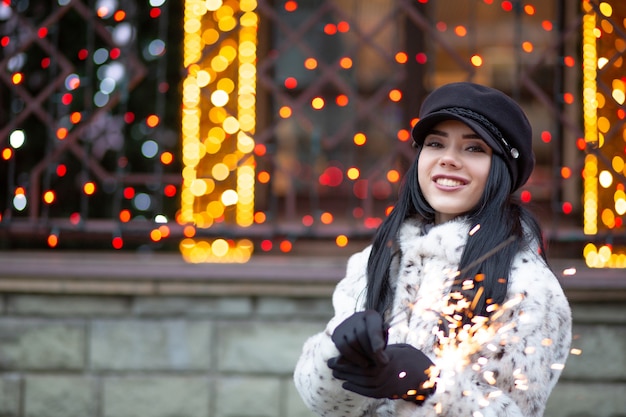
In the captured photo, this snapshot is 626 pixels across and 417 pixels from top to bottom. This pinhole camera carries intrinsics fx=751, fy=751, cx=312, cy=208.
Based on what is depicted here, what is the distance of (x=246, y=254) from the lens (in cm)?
471

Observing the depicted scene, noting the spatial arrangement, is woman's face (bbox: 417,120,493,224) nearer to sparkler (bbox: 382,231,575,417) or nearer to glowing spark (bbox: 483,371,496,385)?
sparkler (bbox: 382,231,575,417)

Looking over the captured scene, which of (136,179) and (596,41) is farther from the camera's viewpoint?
(596,41)

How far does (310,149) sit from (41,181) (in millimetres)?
1930

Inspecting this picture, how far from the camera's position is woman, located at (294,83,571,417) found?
5.98 feet

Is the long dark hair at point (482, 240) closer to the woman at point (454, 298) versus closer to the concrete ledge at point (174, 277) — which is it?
the woman at point (454, 298)

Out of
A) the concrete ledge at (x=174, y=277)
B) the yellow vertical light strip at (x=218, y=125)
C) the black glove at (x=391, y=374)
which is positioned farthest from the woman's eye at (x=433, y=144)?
the yellow vertical light strip at (x=218, y=125)

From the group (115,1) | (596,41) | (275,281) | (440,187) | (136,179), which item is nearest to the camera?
(440,187)

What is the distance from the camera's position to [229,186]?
15.5 ft

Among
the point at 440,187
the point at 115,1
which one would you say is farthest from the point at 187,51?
the point at 440,187

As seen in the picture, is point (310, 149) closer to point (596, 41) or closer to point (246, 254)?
point (246, 254)

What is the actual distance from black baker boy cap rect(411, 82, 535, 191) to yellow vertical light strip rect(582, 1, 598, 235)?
2612mm

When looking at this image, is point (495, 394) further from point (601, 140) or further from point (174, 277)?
point (601, 140)

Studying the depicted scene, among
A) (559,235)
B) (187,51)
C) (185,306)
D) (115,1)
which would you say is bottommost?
(185,306)

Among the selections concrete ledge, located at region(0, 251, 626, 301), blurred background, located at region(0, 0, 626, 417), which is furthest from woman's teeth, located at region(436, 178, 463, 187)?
concrete ledge, located at region(0, 251, 626, 301)
